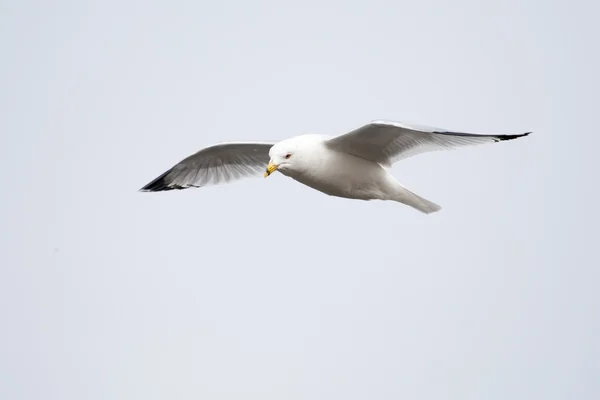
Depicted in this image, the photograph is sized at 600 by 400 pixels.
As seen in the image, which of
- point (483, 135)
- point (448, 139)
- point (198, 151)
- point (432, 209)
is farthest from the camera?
point (198, 151)

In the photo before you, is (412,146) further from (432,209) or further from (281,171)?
(281,171)

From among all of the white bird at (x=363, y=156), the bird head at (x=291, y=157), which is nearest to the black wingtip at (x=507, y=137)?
the white bird at (x=363, y=156)

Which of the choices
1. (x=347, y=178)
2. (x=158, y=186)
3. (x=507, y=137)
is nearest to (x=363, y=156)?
(x=347, y=178)

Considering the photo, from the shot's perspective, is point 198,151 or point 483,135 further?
point 198,151

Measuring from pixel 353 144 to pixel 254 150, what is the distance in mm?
1743

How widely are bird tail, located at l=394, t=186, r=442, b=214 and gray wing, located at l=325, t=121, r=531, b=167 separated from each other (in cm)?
29

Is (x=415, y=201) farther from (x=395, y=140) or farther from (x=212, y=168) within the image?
(x=212, y=168)

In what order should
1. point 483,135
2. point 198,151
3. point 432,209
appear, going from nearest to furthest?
point 483,135 → point 432,209 → point 198,151

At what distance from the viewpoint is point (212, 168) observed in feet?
32.6

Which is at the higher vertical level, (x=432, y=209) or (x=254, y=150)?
(x=254, y=150)

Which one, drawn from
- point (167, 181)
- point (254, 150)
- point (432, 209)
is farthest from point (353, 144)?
point (167, 181)

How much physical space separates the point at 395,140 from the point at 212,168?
2442mm

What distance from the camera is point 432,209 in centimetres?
874

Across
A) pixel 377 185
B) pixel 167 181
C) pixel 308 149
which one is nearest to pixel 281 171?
pixel 308 149
